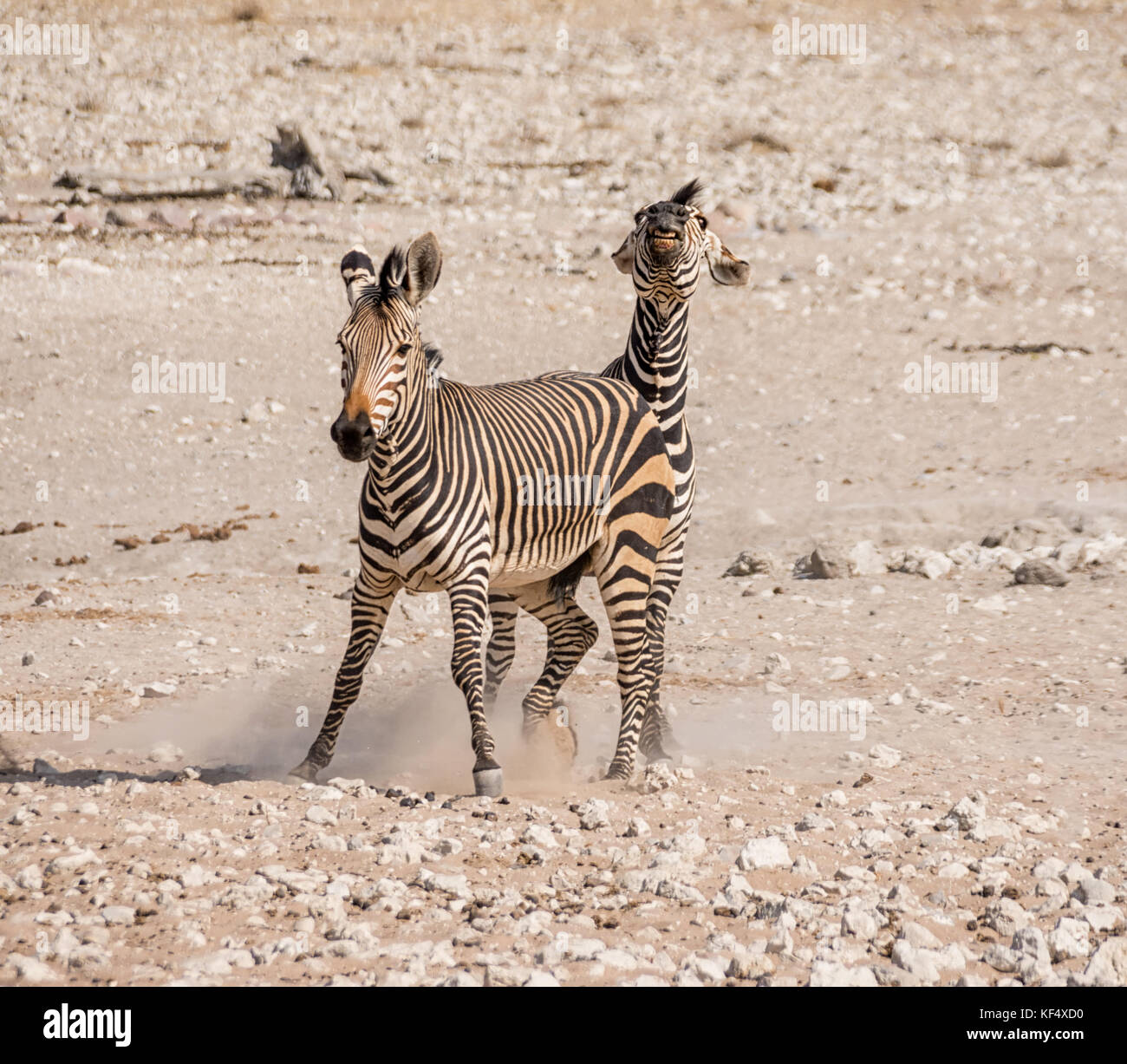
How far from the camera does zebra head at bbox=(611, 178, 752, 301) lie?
722 centimetres

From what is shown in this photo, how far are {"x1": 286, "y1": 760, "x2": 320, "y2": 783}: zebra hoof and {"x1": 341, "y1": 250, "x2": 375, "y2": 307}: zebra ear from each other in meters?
2.06

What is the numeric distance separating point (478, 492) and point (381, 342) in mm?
809

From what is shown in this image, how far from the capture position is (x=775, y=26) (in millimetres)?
28328

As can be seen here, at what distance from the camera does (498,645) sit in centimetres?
746

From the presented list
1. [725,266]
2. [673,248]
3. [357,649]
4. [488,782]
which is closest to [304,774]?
[357,649]

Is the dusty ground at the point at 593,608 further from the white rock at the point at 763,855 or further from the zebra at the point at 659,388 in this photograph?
the zebra at the point at 659,388

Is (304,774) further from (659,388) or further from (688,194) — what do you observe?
(688,194)

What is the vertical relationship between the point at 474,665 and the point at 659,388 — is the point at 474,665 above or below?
below

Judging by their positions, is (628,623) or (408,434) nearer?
(408,434)

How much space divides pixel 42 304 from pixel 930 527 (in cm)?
1080

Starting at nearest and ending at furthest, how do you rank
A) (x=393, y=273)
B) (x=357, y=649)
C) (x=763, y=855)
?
(x=763, y=855) → (x=393, y=273) → (x=357, y=649)

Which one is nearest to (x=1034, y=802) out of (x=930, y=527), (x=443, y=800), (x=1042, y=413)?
(x=443, y=800)
